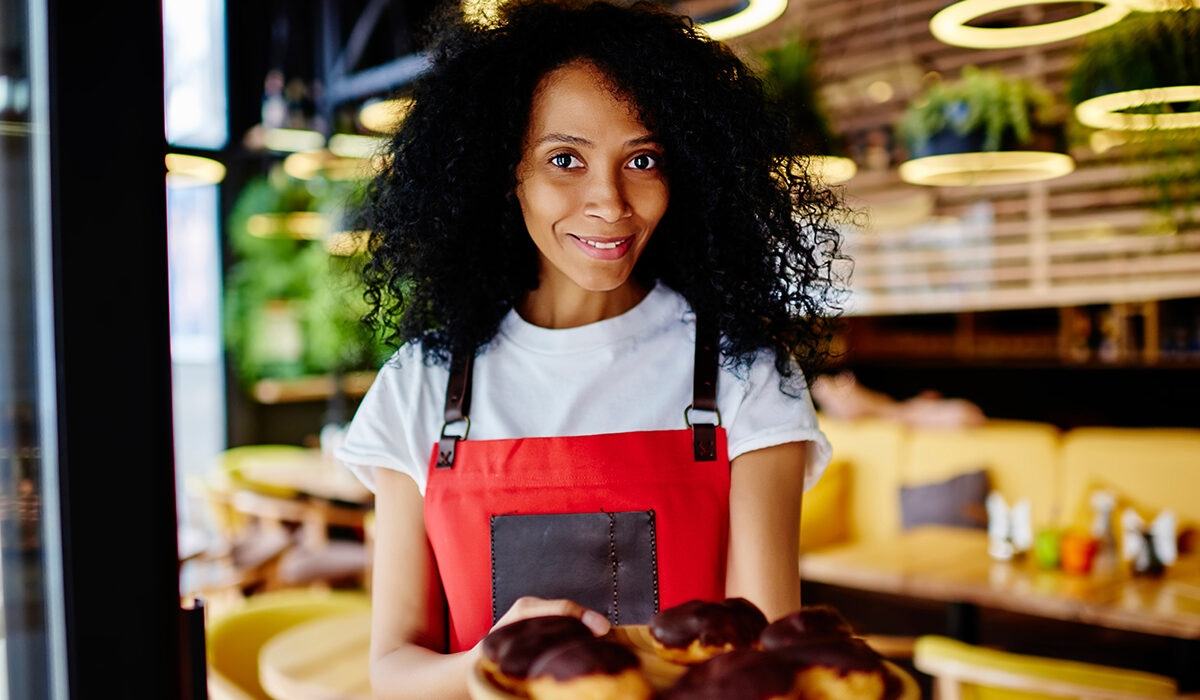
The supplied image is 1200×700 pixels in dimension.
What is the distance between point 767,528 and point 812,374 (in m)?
0.29

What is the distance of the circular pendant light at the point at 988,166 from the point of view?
12.9 feet

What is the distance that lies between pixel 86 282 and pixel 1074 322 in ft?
23.9

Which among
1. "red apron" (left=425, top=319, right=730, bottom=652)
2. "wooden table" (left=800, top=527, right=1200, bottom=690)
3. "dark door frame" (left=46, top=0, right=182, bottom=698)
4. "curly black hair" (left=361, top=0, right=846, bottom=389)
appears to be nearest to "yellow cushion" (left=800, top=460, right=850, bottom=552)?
"wooden table" (left=800, top=527, right=1200, bottom=690)

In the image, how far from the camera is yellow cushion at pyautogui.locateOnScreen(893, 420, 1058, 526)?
4625 millimetres

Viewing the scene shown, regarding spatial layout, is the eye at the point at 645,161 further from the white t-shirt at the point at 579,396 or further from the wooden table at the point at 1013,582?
the wooden table at the point at 1013,582

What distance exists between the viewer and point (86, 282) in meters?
0.87

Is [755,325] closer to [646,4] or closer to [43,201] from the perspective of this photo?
[646,4]

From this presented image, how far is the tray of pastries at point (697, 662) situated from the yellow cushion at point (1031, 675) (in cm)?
169

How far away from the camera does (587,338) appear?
146 centimetres

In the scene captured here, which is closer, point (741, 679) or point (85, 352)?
point (741, 679)

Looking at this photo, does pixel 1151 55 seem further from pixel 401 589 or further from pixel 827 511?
pixel 401 589

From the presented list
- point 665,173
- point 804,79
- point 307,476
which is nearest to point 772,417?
point 665,173

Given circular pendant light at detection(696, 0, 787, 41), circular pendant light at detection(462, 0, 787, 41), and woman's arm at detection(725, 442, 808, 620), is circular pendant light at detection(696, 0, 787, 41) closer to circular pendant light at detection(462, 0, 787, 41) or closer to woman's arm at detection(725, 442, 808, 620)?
circular pendant light at detection(462, 0, 787, 41)

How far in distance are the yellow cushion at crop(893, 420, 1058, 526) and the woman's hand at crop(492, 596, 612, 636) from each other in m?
4.08
